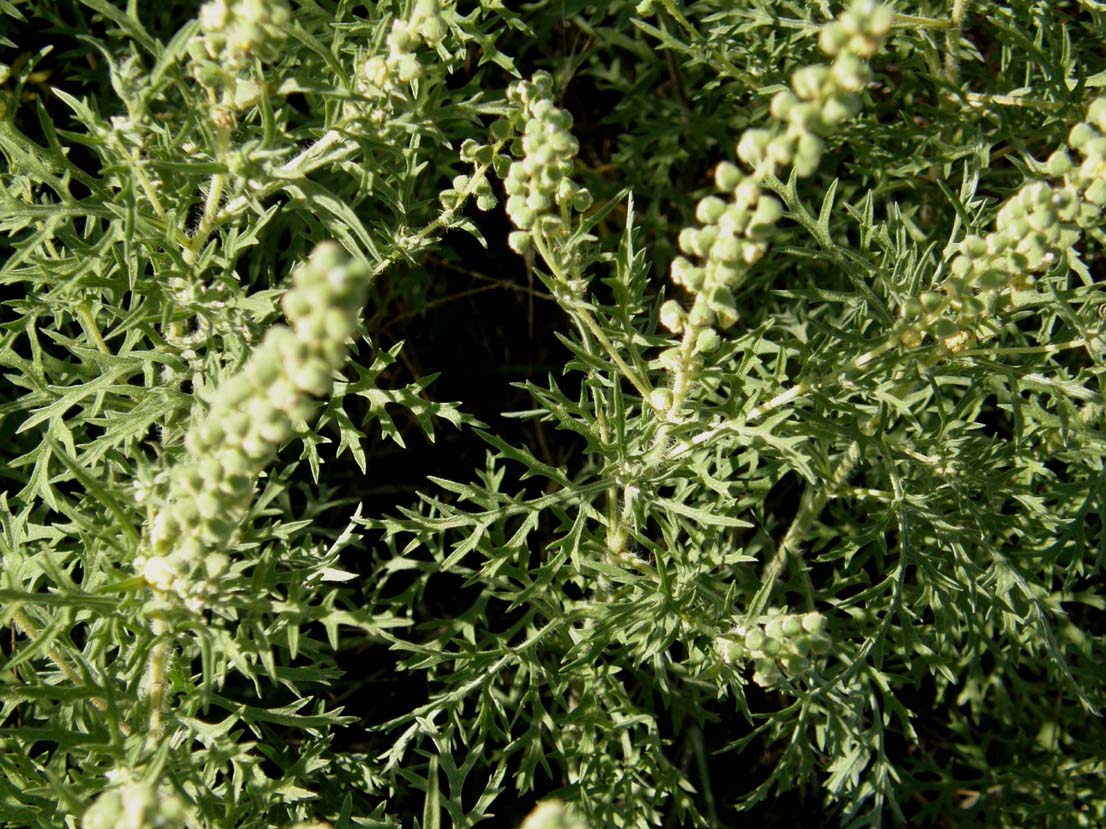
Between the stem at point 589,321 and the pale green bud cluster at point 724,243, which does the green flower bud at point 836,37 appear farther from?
the stem at point 589,321

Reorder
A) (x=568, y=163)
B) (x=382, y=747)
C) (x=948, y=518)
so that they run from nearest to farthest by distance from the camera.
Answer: (x=568, y=163) → (x=948, y=518) → (x=382, y=747)

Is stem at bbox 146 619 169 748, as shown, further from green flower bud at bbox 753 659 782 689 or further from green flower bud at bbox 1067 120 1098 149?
green flower bud at bbox 1067 120 1098 149

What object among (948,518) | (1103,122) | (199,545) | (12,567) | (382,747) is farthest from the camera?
(382,747)

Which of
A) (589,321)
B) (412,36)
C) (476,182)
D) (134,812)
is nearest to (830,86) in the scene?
(589,321)

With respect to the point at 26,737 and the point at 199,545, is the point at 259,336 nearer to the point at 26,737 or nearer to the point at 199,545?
the point at 199,545

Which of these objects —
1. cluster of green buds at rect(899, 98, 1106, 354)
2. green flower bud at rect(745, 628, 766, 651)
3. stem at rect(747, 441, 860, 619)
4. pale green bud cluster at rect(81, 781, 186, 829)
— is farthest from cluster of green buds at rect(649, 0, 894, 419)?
pale green bud cluster at rect(81, 781, 186, 829)

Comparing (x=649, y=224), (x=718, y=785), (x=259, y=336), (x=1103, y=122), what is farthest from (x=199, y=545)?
(x=718, y=785)

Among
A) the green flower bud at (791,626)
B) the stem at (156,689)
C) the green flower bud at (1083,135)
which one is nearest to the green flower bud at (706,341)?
the green flower bud at (791,626)
